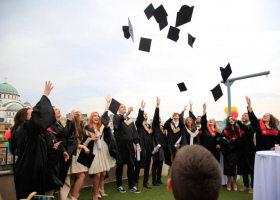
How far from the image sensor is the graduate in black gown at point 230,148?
5.36 metres

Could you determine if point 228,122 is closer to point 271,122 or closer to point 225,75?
point 271,122

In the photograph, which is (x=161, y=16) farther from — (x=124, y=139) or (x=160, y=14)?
(x=124, y=139)

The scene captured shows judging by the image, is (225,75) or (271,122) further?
(225,75)

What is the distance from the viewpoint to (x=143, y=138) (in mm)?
5695

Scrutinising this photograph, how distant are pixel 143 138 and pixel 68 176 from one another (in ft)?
7.39

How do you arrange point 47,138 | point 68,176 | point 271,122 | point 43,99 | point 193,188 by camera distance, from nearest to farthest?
point 193,188, point 43,99, point 47,138, point 68,176, point 271,122

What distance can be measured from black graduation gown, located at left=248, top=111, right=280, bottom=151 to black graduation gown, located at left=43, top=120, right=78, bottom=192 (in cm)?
361

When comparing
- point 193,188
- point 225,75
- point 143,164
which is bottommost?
point 143,164

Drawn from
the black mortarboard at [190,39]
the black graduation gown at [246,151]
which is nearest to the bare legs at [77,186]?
the black graduation gown at [246,151]

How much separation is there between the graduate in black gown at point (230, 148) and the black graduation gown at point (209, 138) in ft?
0.65

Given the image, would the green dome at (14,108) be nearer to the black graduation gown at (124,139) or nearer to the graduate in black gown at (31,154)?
the black graduation gown at (124,139)

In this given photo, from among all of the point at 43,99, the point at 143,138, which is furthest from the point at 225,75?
the point at 43,99

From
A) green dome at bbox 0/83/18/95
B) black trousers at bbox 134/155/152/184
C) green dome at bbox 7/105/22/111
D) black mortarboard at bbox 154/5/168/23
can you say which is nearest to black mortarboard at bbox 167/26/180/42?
black mortarboard at bbox 154/5/168/23

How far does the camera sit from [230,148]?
17.9 feet
